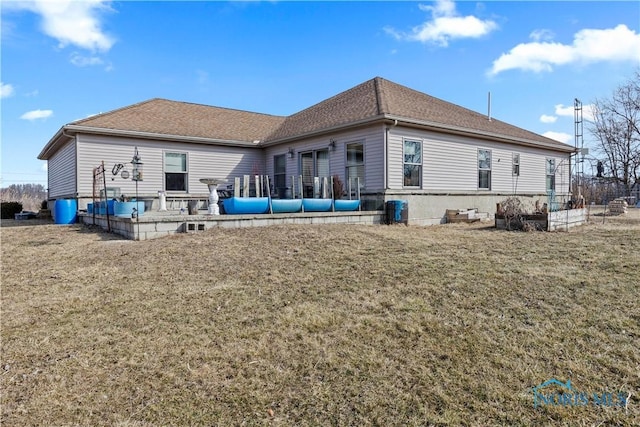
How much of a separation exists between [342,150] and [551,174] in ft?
34.9

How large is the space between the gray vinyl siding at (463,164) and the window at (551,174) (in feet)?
1.31

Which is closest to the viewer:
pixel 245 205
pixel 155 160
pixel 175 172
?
pixel 245 205

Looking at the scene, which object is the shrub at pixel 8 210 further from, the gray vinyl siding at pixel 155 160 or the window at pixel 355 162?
the window at pixel 355 162

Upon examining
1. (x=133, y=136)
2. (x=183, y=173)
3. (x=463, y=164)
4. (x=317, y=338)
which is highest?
(x=133, y=136)

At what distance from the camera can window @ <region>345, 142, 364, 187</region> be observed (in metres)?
11.2

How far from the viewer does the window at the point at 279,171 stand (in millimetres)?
13953

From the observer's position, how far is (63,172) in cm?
1361

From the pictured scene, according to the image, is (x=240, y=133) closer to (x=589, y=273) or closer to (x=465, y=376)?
(x=589, y=273)

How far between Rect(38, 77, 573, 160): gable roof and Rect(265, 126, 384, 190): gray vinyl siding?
1.21 ft

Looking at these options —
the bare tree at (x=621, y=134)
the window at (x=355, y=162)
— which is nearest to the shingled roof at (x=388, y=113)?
the window at (x=355, y=162)

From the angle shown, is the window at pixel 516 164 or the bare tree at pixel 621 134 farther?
the bare tree at pixel 621 134

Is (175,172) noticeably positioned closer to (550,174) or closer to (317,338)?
(317,338)

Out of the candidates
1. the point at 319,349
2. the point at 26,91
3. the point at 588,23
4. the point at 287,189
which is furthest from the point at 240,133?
the point at 319,349

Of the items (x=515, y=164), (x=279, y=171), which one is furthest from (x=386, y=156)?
(x=515, y=164)
